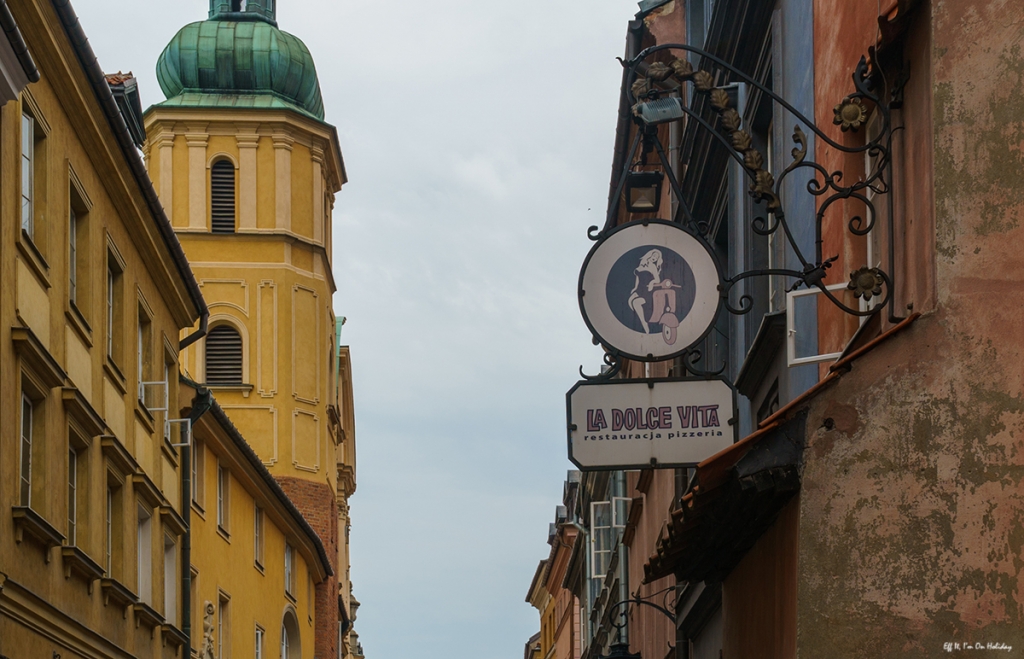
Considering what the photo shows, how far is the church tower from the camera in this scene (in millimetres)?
54125

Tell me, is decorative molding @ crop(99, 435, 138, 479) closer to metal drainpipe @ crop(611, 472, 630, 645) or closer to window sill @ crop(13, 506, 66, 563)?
window sill @ crop(13, 506, 66, 563)

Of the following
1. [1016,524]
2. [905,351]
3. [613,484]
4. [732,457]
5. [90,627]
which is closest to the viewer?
[1016,524]

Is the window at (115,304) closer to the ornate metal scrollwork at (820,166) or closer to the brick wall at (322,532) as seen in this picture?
the ornate metal scrollwork at (820,166)

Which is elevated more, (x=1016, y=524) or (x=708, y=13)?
(x=708, y=13)

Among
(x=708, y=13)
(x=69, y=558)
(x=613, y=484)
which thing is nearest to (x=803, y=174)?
(x=708, y=13)

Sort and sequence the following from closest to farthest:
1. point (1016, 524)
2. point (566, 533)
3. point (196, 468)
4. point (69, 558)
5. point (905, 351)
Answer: point (1016, 524)
point (905, 351)
point (69, 558)
point (196, 468)
point (566, 533)

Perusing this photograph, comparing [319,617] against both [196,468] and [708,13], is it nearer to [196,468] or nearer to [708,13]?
[196,468]

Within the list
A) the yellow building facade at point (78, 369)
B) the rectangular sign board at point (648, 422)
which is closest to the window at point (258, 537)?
the yellow building facade at point (78, 369)

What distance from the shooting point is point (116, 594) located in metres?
21.0

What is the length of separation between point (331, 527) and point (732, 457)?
161 feet

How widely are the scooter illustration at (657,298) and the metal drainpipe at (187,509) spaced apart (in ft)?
54.5

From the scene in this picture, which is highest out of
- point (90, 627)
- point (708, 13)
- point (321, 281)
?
point (321, 281)

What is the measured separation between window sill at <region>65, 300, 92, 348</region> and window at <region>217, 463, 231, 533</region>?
38.3 feet

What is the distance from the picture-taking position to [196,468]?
95.4 feet
